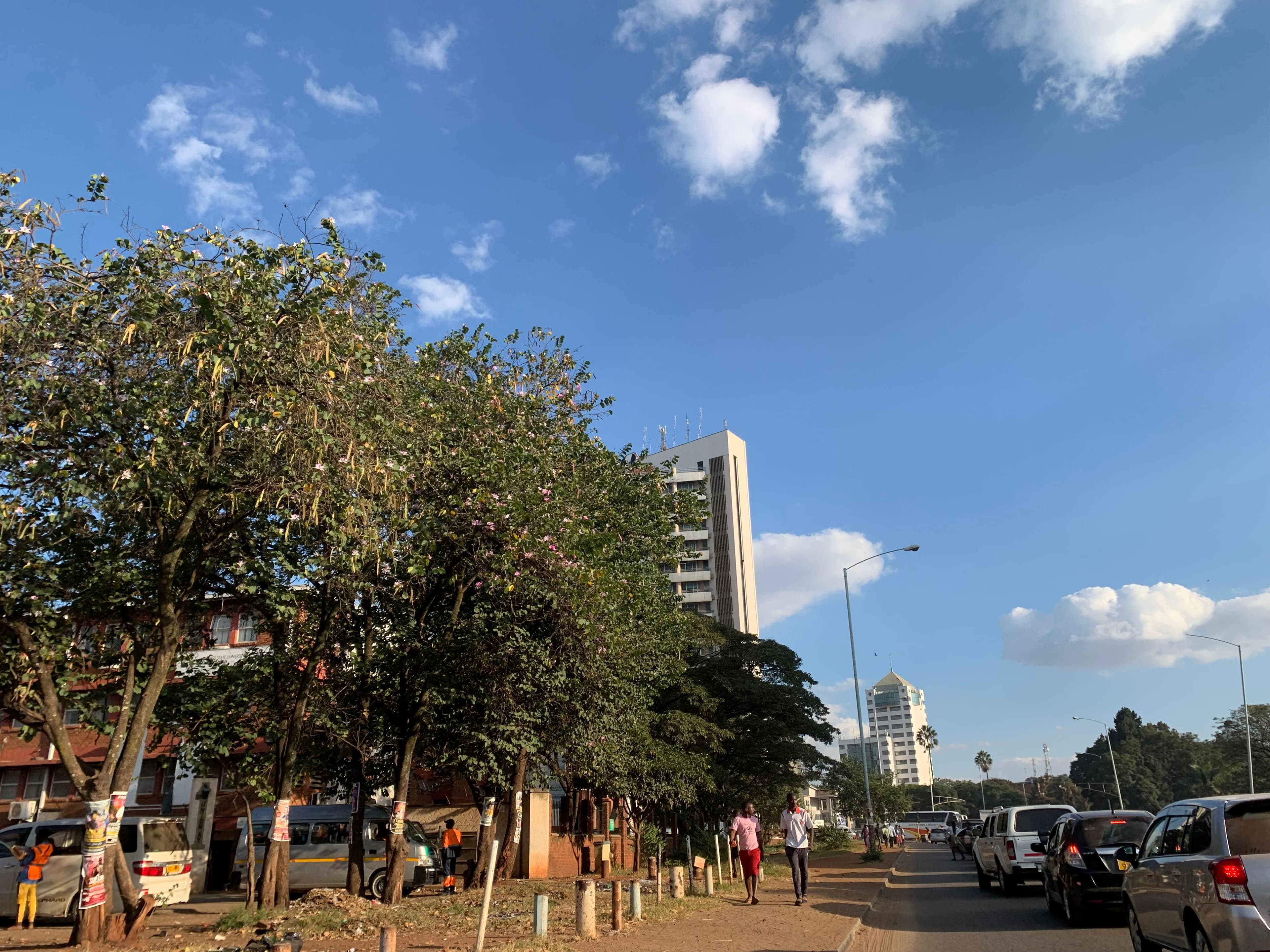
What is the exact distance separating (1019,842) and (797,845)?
4.68m

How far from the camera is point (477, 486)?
13742 mm

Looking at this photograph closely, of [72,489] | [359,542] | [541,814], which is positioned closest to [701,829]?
[541,814]

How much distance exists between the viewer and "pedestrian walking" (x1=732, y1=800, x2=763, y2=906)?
1481 cm

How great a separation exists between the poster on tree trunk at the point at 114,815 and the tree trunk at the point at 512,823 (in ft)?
25.5

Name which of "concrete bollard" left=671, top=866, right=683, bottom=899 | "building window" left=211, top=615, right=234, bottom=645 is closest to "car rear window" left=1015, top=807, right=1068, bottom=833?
"concrete bollard" left=671, top=866, right=683, bottom=899

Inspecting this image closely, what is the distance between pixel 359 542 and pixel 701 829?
2669cm

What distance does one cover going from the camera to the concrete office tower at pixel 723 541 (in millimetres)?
90125

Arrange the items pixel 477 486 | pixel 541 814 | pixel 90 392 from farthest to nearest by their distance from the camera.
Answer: pixel 541 814
pixel 477 486
pixel 90 392

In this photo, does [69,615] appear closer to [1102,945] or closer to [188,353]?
[188,353]

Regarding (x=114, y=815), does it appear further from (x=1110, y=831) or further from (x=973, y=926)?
(x=1110, y=831)

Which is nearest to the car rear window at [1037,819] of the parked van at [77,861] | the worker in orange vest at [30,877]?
the parked van at [77,861]

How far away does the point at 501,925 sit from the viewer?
11602mm

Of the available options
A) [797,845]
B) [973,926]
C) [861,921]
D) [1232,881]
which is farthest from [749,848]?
[1232,881]

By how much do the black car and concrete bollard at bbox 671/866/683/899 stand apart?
5.86 m
